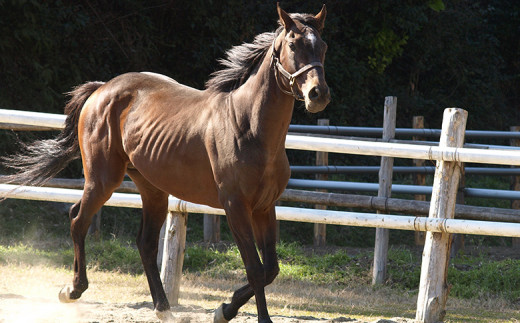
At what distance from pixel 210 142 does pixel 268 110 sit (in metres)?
A: 0.42

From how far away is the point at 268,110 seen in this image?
13.1 ft

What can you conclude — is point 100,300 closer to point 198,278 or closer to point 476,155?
point 198,278

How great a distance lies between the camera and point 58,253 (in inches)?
278

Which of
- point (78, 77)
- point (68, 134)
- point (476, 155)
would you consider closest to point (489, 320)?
point (476, 155)

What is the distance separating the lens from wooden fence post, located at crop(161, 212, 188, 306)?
5207 millimetres

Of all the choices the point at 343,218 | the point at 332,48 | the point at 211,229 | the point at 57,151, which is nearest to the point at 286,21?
the point at 343,218

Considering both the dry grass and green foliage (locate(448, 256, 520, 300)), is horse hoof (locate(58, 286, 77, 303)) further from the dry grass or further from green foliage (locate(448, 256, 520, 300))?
green foliage (locate(448, 256, 520, 300))

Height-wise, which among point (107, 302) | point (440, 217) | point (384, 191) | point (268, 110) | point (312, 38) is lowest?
point (107, 302)

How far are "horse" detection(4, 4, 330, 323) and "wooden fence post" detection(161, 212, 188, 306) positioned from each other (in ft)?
0.71

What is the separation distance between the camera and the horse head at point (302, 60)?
11.8ft

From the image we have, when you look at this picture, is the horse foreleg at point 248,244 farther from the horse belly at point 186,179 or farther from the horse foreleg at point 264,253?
the horse belly at point 186,179

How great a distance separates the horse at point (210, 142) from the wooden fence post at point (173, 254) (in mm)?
217

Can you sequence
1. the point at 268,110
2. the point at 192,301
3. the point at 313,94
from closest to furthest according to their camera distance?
the point at 313,94, the point at 268,110, the point at 192,301

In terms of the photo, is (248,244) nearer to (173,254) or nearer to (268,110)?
(268,110)
